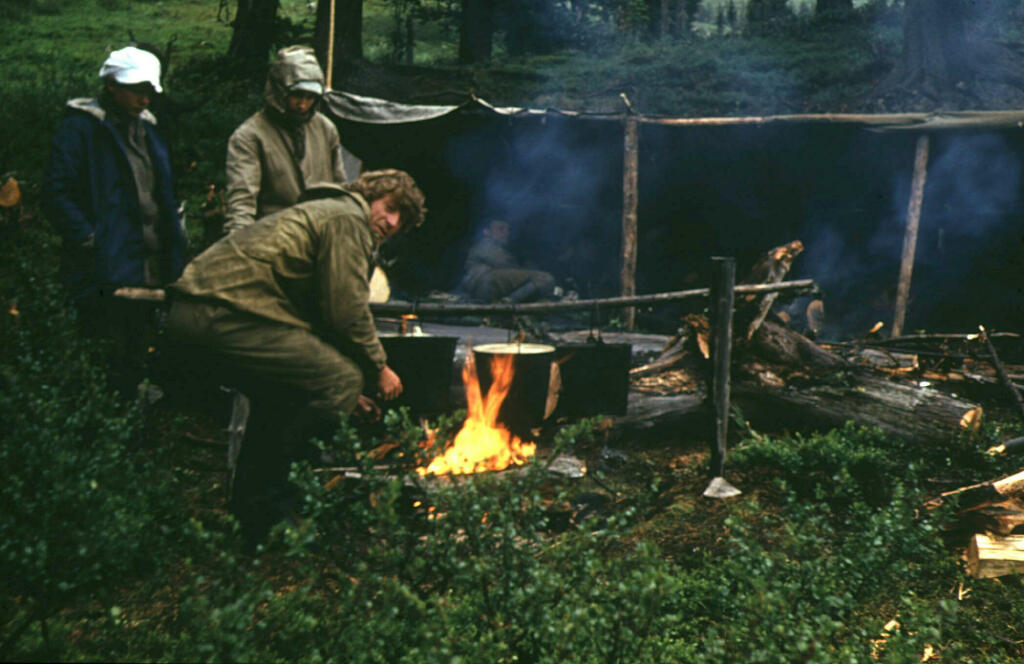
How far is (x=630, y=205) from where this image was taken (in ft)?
34.8

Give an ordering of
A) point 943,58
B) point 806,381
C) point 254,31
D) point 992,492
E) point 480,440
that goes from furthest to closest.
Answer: point 943,58 → point 254,31 → point 806,381 → point 480,440 → point 992,492

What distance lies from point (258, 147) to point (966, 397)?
6.42m

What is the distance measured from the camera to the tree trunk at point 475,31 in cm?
2050

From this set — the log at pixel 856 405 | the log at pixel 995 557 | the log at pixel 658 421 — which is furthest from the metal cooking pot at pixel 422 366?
the log at pixel 995 557

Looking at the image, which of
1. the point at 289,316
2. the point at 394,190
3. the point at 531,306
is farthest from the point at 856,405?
the point at 289,316

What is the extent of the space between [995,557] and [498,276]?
8.52m

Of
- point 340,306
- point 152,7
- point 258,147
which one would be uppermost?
point 152,7

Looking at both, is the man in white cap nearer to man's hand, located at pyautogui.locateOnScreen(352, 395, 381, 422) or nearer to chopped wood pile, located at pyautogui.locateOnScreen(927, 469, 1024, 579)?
man's hand, located at pyautogui.locateOnScreen(352, 395, 381, 422)

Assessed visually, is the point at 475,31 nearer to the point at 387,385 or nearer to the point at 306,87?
the point at 306,87

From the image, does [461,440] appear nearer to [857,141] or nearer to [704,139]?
[704,139]

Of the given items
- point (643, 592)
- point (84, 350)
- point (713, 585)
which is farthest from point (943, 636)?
point (84, 350)

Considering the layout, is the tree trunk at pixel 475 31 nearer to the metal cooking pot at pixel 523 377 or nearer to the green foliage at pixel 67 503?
the metal cooking pot at pixel 523 377

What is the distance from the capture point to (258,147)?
4902mm

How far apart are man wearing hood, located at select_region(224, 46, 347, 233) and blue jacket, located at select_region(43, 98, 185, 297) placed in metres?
0.53
